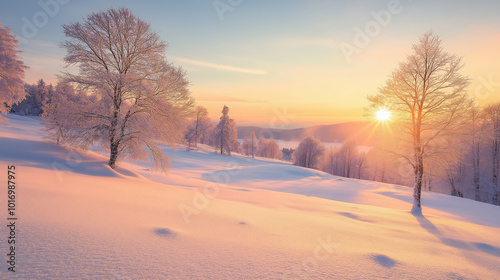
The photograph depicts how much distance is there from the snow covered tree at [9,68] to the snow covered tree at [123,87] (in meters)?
9.39

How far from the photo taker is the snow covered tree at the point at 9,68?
13.8 meters

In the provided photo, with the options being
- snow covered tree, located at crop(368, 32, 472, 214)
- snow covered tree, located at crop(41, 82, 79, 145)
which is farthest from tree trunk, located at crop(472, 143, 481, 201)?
snow covered tree, located at crop(41, 82, 79, 145)

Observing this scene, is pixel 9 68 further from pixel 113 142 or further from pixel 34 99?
pixel 34 99

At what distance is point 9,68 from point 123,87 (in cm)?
1158

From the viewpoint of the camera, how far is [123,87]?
394 inches

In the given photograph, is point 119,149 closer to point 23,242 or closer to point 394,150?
point 23,242

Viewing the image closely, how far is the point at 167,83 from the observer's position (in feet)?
35.3

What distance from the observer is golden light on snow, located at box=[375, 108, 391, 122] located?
11.4 metres

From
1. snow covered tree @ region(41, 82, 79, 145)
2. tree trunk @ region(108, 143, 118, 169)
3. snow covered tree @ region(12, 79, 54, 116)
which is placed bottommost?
tree trunk @ region(108, 143, 118, 169)

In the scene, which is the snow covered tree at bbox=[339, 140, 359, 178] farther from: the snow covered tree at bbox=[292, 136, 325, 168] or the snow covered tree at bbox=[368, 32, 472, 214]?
the snow covered tree at bbox=[368, 32, 472, 214]

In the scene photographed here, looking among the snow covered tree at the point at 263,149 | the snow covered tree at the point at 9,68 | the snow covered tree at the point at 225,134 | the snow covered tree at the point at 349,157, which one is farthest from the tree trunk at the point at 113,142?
the snow covered tree at the point at 263,149

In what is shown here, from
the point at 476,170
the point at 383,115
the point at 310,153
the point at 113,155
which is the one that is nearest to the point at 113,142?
the point at 113,155

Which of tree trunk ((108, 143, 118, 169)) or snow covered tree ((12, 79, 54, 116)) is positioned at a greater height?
snow covered tree ((12, 79, 54, 116))

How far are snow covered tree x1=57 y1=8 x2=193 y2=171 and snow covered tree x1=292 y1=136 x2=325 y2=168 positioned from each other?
4745cm
